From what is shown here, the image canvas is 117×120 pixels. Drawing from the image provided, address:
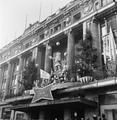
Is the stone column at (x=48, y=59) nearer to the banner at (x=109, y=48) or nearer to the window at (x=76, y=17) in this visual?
the window at (x=76, y=17)

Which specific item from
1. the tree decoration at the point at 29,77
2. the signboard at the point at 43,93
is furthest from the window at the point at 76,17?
the signboard at the point at 43,93

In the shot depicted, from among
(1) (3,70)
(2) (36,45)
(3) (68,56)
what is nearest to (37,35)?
(2) (36,45)

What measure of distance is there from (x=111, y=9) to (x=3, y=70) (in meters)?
28.2

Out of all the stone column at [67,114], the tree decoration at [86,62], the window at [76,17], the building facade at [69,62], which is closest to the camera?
the building facade at [69,62]

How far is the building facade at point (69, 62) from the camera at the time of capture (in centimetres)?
1975

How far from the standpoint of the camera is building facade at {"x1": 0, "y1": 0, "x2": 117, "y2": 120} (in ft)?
64.8

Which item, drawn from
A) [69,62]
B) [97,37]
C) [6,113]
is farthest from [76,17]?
[6,113]

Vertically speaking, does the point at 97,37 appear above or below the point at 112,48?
above

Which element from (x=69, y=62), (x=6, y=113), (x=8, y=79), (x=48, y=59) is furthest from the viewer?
(x=8, y=79)

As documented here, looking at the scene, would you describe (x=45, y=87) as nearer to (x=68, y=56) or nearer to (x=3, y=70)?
(x=68, y=56)

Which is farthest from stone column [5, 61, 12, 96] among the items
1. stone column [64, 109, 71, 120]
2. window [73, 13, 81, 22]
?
stone column [64, 109, 71, 120]

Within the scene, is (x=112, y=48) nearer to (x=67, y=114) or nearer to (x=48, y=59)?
(x=67, y=114)

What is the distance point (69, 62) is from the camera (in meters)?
26.4

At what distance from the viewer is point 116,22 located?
22.9 m
